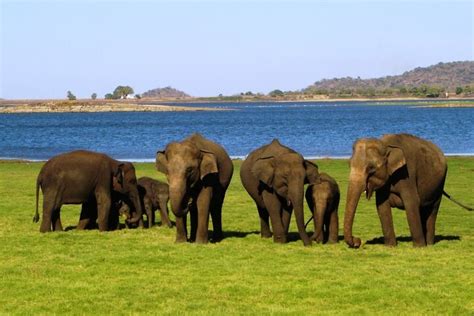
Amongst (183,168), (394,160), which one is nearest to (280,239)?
(183,168)

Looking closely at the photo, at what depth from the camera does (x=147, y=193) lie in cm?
2488

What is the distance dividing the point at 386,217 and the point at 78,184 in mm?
7310

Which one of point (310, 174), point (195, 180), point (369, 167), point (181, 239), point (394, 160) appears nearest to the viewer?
point (369, 167)

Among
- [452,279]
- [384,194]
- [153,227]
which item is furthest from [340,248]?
[153,227]

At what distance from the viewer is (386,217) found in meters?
20.0

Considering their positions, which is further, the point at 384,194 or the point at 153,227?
the point at 153,227

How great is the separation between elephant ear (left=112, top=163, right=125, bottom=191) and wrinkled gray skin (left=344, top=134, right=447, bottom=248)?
261 inches

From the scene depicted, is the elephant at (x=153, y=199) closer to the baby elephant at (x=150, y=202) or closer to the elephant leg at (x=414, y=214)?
the baby elephant at (x=150, y=202)

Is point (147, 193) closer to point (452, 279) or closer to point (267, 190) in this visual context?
point (267, 190)

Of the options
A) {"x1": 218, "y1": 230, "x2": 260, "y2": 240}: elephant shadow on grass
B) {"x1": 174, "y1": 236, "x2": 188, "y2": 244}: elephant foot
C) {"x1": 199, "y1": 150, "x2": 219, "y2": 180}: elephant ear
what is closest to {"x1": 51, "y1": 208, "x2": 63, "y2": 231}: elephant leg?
{"x1": 174, "y1": 236, "x2": 188, "y2": 244}: elephant foot

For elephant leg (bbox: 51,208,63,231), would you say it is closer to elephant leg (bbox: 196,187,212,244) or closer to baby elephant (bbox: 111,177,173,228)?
baby elephant (bbox: 111,177,173,228)

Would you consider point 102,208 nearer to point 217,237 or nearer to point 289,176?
point 217,237

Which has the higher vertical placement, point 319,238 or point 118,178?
point 118,178

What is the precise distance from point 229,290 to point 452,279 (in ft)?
12.6
